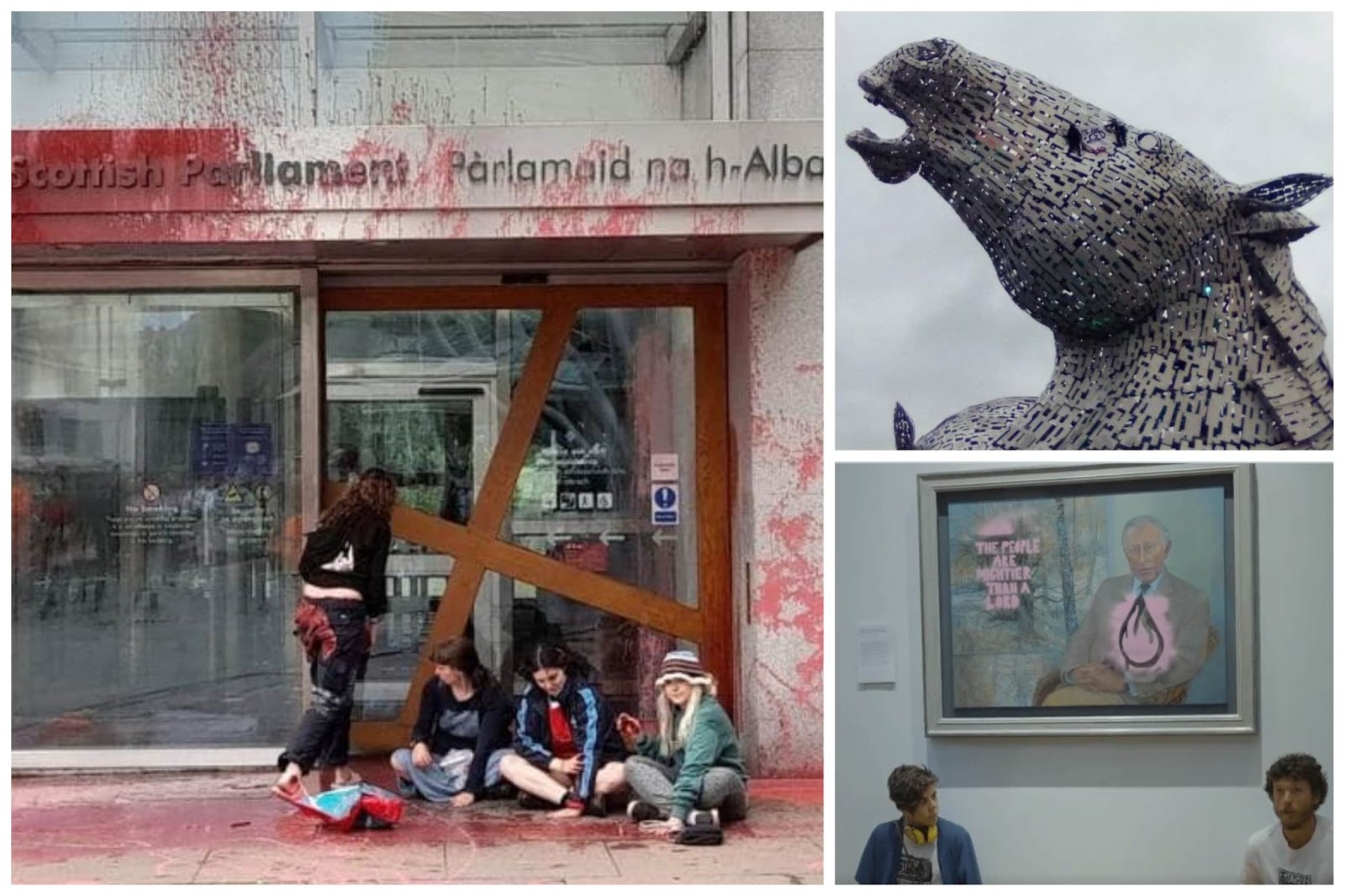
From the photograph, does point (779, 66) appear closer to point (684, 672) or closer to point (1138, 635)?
point (684, 672)

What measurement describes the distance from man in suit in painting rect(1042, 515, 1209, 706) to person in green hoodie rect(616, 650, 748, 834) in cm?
143

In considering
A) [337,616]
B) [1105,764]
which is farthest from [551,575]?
[1105,764]

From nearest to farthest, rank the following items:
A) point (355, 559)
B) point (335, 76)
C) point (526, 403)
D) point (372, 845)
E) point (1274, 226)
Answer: point (1274, 226) < point (372, 845) < point (335, 76) < point (355, 559) < point (526, 403)

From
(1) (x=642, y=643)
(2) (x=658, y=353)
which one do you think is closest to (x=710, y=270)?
(2) (x=658, y=353)

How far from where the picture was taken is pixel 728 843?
5.95 m

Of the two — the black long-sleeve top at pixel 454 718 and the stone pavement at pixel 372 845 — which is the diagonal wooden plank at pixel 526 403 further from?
the stone pavement at pixel 372 845

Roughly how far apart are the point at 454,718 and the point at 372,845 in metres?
0.76

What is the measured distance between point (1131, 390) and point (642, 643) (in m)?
3.22

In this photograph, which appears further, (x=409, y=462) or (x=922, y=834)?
(x=409, y=462)

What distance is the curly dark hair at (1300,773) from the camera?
A: 5.01 meters

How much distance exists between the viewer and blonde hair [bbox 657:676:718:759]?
6164 mm

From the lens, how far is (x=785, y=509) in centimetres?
678

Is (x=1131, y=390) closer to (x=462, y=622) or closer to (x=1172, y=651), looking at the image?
(x=1172, y=651)

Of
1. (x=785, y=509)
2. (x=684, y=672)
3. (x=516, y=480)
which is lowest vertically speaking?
(x=684, y=672)
